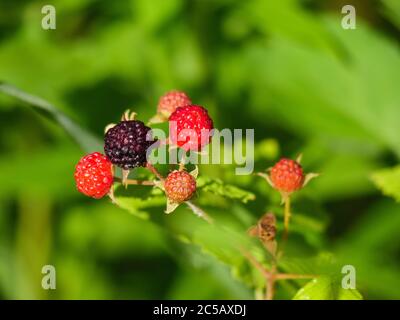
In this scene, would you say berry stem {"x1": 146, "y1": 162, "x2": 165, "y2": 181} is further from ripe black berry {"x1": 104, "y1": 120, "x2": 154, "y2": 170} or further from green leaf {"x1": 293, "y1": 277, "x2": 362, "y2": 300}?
green leaf {"x1": 293, "y1": 277, "x2": 362, "y2": 300}

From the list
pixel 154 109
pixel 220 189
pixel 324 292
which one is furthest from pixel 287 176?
pixel 154 109

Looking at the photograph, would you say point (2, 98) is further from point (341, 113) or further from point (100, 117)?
point (341, 113)

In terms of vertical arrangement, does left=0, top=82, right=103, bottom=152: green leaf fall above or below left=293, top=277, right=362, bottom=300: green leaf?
above

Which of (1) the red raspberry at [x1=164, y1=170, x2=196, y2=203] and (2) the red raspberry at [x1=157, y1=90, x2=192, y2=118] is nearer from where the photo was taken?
(1) the red raspberry at [x1=164, y1=170, x2=196, y2=203]

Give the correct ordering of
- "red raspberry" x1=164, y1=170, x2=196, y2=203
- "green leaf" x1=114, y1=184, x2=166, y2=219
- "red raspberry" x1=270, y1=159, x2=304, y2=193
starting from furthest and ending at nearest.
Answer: "green leaf" x1=114, y1=184, x2=166, y2=219 → "red raspberry" x1=270, y1=159, x2=304, y2=193 → "red raspberry" x1=164, y1=170, x2=196, y2=203

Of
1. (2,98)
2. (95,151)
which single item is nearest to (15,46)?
(2,98)

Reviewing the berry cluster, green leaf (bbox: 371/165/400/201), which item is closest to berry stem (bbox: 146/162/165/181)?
the berry cluster
